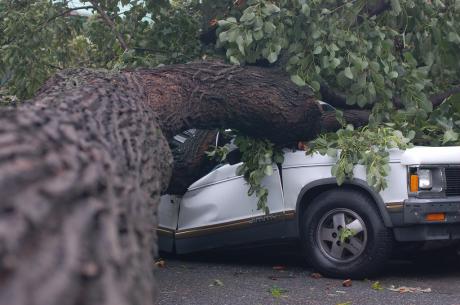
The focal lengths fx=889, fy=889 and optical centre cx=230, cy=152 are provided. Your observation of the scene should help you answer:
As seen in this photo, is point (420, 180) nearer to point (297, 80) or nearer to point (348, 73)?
point (348, 73)

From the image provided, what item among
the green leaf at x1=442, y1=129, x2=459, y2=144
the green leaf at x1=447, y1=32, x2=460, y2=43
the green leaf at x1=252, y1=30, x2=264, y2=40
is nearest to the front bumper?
the green leaf at x1=442, y1=129, x2=459, y2=144

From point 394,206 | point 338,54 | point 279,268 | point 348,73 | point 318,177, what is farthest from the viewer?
point 279,268

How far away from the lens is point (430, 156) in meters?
7.23

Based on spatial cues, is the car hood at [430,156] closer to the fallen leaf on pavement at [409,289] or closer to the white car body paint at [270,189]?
the white car body paint at [270,189]

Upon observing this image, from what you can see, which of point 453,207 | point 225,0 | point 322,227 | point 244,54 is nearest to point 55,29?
point 225,0

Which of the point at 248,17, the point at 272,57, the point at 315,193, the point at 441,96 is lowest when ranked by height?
the point at 315,193

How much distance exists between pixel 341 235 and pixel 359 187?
43cm

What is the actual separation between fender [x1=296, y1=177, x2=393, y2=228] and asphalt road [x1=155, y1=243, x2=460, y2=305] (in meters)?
0.56

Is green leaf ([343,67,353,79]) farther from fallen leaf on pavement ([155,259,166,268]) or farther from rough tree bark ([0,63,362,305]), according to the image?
rough tree bark ([0,63,362,305])

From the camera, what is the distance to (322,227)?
301 inches

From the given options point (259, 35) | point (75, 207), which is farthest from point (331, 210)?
point (75, 207)

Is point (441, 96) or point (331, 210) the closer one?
point (331, 210)

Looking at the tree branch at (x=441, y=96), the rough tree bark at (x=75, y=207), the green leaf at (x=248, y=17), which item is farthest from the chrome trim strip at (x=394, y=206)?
the rough tree bark at (x=75, y=207)

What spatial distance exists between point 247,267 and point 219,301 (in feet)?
5.95
